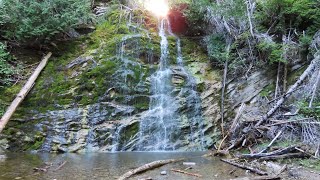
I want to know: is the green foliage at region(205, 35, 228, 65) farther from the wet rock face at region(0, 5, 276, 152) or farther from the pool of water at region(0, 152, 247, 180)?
the pool of water at region(0, 152, 247, 180)

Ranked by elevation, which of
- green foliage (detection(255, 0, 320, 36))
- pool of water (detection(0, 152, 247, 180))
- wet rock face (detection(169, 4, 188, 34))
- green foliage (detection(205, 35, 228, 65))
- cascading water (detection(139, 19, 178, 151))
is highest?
wet rock face (detection(169, 4, 188, 34))

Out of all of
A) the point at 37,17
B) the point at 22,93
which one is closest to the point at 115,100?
the point at 22,93

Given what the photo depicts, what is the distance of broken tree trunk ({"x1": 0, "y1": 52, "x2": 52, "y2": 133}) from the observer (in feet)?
29.1

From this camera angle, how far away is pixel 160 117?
10.5 m

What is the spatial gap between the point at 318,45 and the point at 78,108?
8.48 m

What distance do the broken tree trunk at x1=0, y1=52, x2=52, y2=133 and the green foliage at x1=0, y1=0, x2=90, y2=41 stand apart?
118cm

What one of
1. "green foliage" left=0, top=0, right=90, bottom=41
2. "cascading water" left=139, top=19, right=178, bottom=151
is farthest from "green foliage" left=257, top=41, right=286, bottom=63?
"green foliage" left=0, top=0, right=90, bottom=41

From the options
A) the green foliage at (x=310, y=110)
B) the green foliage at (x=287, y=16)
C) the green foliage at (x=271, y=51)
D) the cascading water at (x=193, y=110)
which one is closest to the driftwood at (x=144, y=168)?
the cascading water at (x=193, y=110)

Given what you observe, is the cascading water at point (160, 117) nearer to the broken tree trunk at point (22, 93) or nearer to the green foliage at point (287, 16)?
the broken tree trunk at point (22, 93)

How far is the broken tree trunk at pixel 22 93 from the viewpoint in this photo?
29.1ft

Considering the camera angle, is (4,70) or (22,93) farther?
(4,70)

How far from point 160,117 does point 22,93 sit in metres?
4.98

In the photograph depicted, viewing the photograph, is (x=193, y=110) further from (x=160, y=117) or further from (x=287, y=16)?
(x=287, y=16)

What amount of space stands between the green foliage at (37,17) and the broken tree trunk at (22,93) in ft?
3.86
